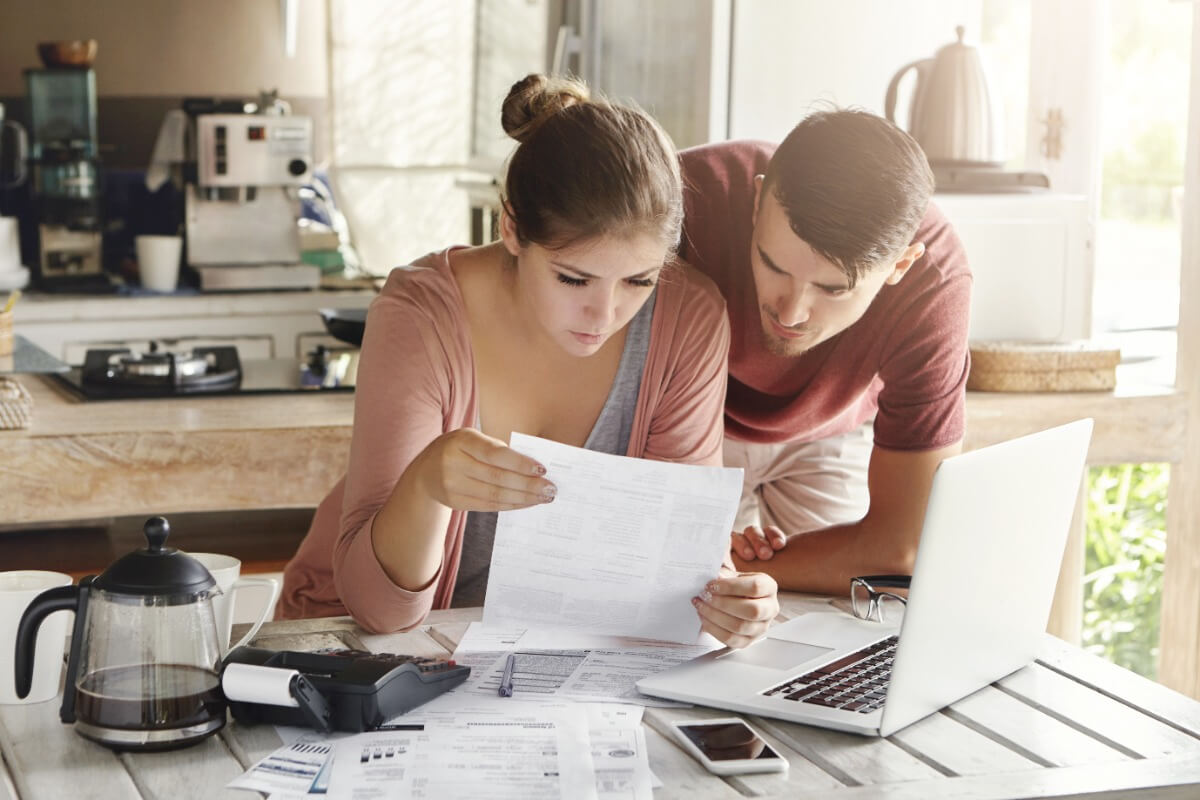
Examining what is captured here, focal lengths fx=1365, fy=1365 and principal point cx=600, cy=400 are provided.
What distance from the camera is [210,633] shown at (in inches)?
46.3

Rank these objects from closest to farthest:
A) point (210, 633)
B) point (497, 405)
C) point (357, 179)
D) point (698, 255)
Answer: point (210, 633) < point (497, 405) < point (698, 255) < point (357, 179)

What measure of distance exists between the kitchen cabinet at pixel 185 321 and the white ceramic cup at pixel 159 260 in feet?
0.35

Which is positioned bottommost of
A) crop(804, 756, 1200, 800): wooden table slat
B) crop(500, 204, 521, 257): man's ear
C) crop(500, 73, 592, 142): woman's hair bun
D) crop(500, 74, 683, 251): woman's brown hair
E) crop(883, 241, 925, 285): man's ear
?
crop(804, 756, 1200, 800): wooden table slat

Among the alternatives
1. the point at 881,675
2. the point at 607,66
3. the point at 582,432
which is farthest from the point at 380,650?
the point at 607,66

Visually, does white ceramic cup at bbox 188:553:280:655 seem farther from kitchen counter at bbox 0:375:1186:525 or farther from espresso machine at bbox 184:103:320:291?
espresso machine at bbox 184:103:320:291

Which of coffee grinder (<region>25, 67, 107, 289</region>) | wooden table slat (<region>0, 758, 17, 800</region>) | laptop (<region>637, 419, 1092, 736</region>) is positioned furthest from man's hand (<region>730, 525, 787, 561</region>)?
coffee grinder (<region>25, 67, 107, 289</region>)

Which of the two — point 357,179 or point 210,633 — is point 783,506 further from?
point 357,179

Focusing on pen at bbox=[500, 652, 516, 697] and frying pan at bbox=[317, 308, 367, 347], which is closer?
pen at bbox=[500, 652, 516, 697]

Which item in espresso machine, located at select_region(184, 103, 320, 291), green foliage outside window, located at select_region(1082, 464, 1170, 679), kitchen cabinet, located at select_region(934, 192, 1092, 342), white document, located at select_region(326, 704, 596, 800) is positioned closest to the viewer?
white document, located at select_region(326, 704, 596, 800)

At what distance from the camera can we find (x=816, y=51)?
2.88 m

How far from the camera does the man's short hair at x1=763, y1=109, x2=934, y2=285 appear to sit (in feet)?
5.04

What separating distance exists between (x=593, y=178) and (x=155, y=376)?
1461 millimetres

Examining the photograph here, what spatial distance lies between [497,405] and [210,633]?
22.3 inches

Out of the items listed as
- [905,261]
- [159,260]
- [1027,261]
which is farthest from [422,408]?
[159,260]
